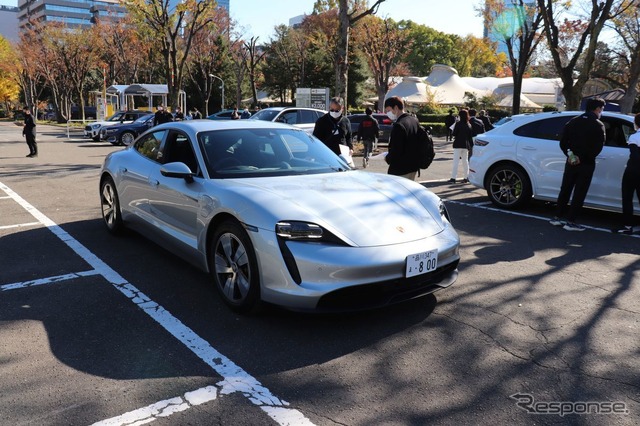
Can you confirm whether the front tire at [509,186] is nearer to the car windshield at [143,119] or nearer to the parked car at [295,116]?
the parked car at [295,116]

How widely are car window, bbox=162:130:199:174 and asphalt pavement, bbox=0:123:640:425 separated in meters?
1.08

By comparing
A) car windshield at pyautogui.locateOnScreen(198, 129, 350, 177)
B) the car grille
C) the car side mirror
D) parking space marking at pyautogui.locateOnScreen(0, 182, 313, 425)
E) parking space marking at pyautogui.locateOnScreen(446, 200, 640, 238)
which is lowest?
parking space marking at pyautogui.locateOnScreen(0, 182, 313, 425)

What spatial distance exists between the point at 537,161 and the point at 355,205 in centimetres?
531

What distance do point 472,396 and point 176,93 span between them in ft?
88.4

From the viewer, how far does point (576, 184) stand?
22.4 ft

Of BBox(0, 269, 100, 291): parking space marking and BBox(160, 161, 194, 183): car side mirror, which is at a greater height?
BBox(160, 161, 194, 183): car side mirror

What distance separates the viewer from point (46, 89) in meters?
68.2

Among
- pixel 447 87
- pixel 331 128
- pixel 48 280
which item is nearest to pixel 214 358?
pixel 48 280

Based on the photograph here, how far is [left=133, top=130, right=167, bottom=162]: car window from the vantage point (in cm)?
537

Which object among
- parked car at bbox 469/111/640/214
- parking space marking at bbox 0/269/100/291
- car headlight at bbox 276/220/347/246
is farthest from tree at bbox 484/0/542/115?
parking space marking at bbox 0/269/100/291

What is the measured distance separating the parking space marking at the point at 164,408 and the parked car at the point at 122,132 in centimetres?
2094

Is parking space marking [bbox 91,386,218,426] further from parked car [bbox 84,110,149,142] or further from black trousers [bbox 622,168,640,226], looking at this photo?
parked car [bbox 84,110,149,142]

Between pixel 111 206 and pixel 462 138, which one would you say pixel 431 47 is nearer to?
pixel 462 138
